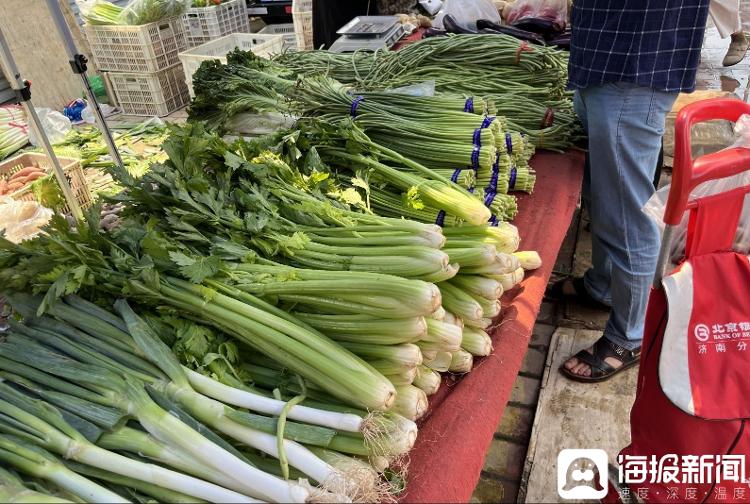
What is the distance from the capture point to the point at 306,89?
2988 millimetres

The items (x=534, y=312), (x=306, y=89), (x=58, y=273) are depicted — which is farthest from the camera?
(x=306, y=89)

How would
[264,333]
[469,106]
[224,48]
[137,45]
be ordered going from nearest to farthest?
[264,333] < [469,106] < [137,45] < [224,48]

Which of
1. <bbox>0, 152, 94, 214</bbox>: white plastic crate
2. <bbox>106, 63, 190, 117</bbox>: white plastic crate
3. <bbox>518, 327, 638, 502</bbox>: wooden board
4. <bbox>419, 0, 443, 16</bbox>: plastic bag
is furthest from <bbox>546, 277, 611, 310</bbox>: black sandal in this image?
<bbox>106, 63, 190, 117</bbox>: white plastic crate

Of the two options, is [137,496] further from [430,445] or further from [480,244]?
[480,244]

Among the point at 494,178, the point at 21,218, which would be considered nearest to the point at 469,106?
the point at 494,178

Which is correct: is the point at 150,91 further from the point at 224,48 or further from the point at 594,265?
the point at 594,265

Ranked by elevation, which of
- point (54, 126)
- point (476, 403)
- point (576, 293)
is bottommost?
point (576, 293)

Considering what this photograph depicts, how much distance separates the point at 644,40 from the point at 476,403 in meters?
1.70

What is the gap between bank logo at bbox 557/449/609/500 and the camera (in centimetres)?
229

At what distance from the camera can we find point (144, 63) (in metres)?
6.71

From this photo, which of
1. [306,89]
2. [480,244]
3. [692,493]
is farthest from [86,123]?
[692,493]

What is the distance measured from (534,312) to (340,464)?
1173mm

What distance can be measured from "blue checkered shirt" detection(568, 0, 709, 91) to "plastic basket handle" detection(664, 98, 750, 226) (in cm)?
58

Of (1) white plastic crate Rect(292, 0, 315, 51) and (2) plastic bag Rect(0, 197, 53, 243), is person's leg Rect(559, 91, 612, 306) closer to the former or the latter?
(2) plastic bag Rect(0, 197, 53, 243)
